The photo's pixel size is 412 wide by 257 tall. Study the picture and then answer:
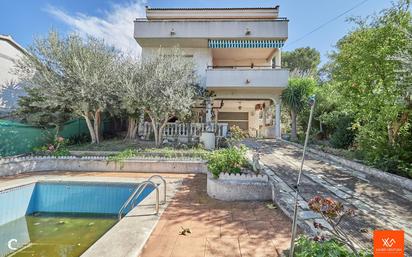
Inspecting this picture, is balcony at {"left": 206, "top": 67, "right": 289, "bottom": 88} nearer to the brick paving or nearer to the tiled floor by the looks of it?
the brick paving

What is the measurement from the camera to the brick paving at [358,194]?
5.04m

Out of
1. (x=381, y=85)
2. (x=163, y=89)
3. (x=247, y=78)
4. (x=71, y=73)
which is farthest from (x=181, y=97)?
(x=381, y=85)

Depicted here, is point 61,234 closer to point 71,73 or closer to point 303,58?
point 71,73

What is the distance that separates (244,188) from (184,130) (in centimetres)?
976

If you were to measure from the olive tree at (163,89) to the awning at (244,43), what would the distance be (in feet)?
17.3

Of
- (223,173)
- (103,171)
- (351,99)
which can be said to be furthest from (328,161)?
Answer: (103,171)

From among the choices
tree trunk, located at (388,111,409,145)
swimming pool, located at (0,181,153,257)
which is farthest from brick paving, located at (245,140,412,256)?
swimming pool, located at (0,181,153,257)

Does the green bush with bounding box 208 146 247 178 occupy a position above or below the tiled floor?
above

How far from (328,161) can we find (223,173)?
7.34m

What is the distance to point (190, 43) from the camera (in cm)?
1928

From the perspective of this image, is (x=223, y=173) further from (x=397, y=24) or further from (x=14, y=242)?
(x=397, y=24)

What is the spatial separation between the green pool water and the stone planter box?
365 centimetres

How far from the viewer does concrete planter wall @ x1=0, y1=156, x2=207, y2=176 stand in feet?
37.0

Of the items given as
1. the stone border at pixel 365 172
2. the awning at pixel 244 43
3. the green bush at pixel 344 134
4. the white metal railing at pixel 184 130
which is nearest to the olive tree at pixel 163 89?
the white metal railing at pixel 184 130
